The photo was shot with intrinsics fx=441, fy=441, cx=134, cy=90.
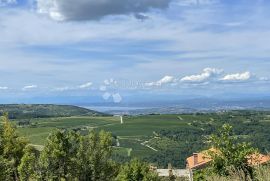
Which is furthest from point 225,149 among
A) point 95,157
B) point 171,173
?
point 171,173

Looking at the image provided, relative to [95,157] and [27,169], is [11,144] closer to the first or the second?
[27,169]

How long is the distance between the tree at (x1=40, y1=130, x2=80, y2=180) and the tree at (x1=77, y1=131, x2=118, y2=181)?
2.43 feet

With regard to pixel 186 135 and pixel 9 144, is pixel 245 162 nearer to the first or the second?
pixel 9 144

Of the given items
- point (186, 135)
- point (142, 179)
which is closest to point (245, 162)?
point (142, 179)

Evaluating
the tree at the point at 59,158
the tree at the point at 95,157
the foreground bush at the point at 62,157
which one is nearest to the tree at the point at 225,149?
the foreground bush at the point at 62,157

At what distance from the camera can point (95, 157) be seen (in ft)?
114

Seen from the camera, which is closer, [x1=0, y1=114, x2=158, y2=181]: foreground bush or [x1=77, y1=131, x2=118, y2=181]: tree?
[x1=0, y1=114, x2=158, y2=181]: foreground bush

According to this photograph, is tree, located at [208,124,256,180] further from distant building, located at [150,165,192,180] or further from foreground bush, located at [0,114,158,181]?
distant building, located at [150,165,192,180]

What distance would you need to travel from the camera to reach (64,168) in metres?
32.9

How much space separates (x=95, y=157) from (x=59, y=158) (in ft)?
11.0

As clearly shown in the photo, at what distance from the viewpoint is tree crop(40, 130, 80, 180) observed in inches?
1248

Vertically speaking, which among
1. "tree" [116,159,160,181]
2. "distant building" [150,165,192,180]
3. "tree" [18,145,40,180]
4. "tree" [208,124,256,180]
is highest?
"tree" [208,124,256,180]

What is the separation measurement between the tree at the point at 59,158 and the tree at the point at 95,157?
740 mm

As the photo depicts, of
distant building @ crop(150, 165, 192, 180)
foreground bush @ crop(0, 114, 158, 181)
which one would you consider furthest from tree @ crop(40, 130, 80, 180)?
distant building @ crop(150, 165, 192, 180)
